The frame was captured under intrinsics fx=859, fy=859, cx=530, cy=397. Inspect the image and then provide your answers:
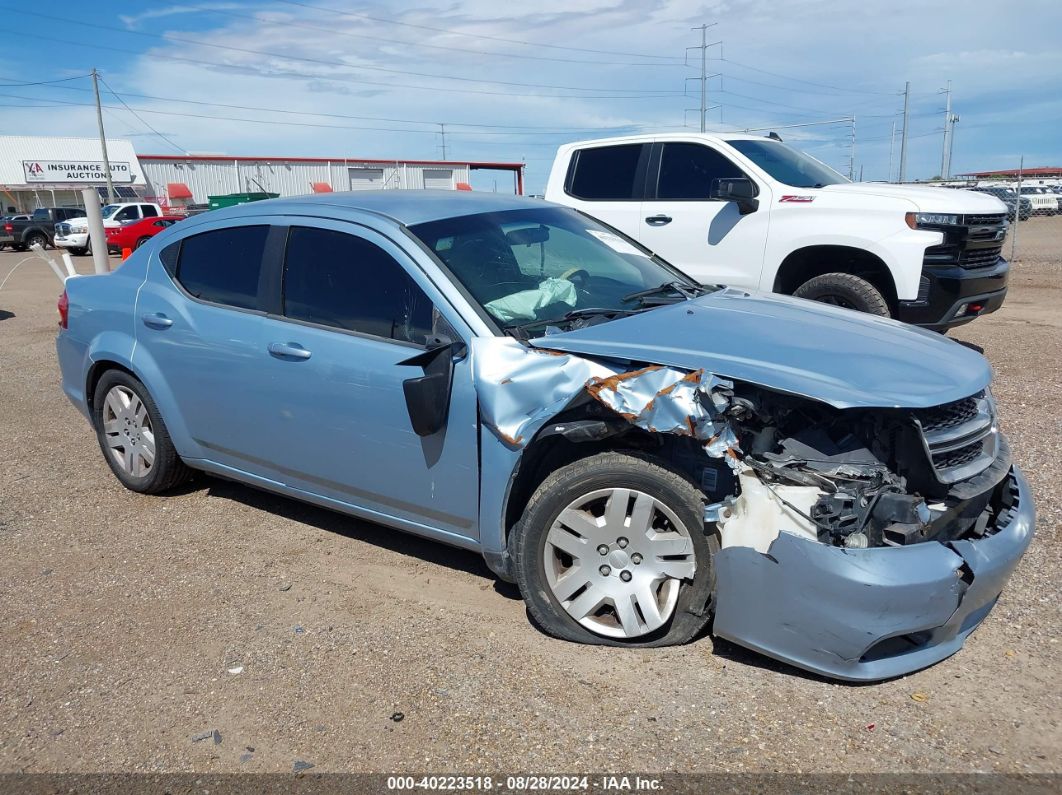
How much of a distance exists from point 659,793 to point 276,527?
9.33 feet

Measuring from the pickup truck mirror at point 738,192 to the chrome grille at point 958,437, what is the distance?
4263mm

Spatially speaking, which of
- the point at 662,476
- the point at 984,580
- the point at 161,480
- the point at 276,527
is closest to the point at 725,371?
the point at 662,476

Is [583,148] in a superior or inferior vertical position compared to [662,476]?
superior

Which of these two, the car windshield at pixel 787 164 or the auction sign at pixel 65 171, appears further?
the auction sign at pixel 65 171

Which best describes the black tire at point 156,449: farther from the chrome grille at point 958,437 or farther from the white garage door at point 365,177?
the white garage door at point 365,177

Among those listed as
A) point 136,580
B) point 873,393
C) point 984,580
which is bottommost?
point 136,580

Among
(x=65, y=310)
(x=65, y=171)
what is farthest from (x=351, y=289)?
(x=65, y=171)

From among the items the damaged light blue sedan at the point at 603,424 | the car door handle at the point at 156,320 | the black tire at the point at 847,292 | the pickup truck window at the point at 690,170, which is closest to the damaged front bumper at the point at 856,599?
the damaged light blue sedan at the point at 603,424

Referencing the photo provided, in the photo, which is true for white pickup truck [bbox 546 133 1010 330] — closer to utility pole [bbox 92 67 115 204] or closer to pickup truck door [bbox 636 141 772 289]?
pickup truck door [bbox 636 141 772 289]

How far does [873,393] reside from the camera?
2902 mm

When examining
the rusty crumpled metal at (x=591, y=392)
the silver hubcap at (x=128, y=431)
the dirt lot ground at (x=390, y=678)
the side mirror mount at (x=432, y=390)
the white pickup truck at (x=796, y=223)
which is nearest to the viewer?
the dirt lot ground at (x=390, y=678)

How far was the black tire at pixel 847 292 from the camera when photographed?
7016mm

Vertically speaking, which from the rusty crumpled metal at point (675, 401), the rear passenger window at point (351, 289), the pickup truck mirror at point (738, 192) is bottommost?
the rusty crumpled metal at point (675, 401)

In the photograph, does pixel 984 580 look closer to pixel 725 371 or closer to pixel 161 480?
pixel 725 371
